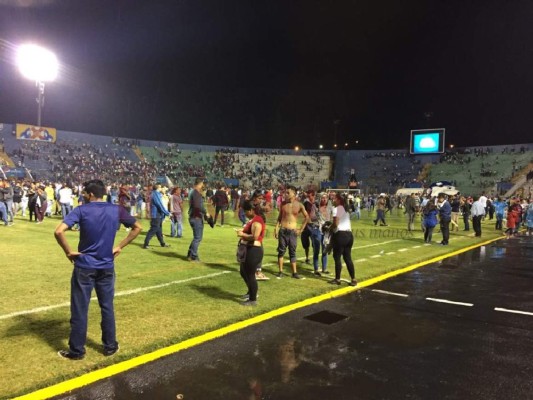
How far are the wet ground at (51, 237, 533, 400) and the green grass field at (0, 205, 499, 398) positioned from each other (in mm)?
480

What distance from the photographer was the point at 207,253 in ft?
36.0

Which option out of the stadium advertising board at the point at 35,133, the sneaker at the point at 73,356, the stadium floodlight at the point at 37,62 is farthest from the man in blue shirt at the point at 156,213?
the stadium advertising board at the point at 35,133

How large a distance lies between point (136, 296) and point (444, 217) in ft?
37.0

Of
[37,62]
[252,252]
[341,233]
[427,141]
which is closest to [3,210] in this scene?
[252,252]

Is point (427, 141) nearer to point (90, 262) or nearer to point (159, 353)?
point (159, 353)

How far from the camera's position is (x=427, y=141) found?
45.5 m

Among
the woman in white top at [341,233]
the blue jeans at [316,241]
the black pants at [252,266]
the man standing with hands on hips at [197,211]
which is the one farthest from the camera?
the man standing with hands on hips at [197,211]

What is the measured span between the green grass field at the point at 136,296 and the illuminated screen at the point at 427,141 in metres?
35.0

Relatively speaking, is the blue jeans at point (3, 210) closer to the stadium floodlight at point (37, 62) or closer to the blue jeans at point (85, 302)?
the blue jeans at point (85, 302)

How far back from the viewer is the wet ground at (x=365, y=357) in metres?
3.74

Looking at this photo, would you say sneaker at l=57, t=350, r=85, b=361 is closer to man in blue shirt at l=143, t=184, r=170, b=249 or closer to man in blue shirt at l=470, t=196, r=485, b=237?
man in blue shirt at l=143, t=184, r=170, b=249

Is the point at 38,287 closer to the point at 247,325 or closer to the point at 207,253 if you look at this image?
the point at 247,325

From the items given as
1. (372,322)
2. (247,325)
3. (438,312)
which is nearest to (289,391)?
(247,325)

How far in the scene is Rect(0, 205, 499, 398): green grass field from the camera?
13.9 feet
